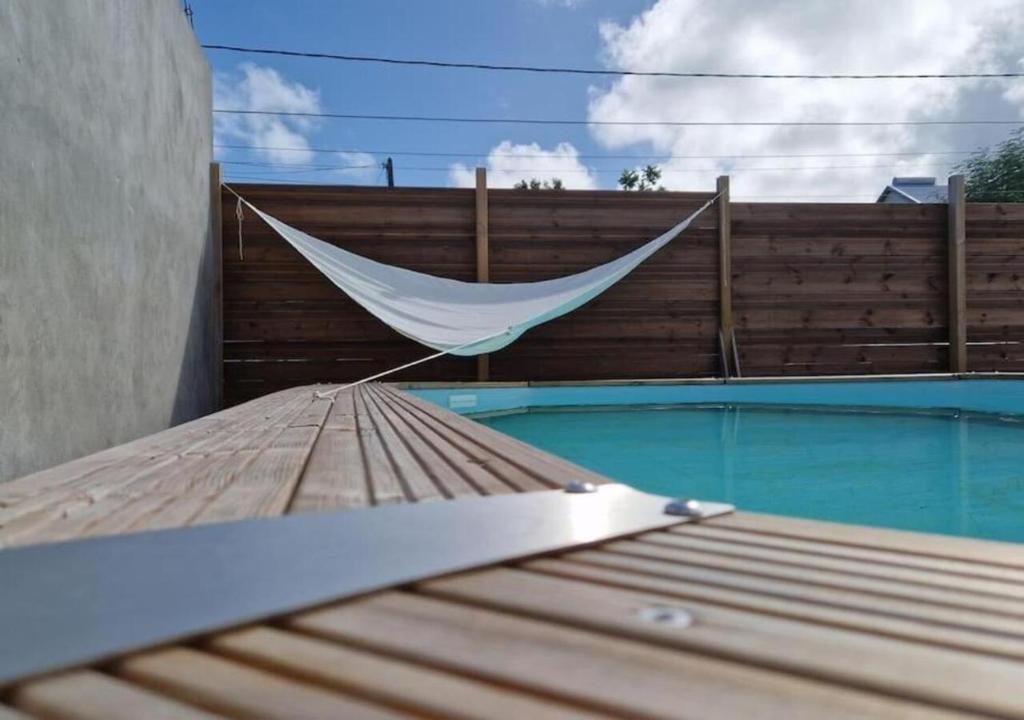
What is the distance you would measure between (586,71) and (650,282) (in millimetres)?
2737

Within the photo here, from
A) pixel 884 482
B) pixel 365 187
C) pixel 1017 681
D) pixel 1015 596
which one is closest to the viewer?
pixel 1017 681

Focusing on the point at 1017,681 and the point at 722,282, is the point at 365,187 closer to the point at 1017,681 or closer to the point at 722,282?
the point at 722,282

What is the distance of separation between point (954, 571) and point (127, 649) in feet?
1.98

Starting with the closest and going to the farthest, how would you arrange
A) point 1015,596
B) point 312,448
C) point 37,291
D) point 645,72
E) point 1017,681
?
point 1017,681 < point 1015,596 < point 312,448 < point 37,291 < point 645,72

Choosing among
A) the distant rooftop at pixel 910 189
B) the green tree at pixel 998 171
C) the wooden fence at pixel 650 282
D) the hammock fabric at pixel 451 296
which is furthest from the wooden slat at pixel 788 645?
the distant rooftop at pixel 910 189

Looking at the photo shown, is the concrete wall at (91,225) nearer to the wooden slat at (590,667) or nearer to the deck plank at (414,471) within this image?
the deck plank at (414,471)

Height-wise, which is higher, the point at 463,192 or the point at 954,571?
the point at 463,192

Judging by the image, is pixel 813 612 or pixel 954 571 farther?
pixel 954 571

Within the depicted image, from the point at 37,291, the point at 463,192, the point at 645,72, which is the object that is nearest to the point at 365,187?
the point at 463,192

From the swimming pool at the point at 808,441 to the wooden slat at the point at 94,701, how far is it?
181 cm

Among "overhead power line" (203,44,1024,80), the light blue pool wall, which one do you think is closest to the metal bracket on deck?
the light blue pool wall

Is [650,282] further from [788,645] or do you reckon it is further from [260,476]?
[788,645]

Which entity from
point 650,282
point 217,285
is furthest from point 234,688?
point 650,282

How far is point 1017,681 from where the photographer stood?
1.14ft
